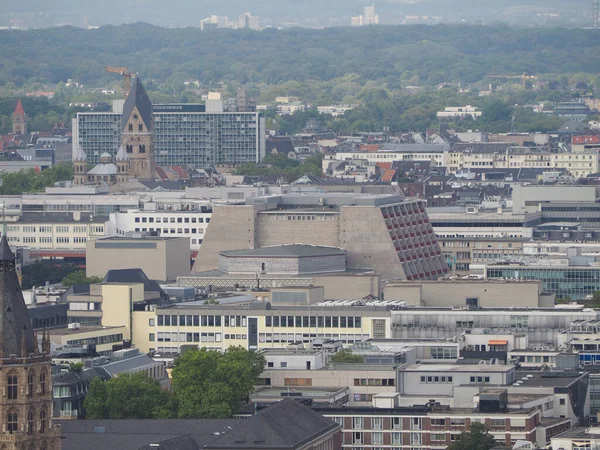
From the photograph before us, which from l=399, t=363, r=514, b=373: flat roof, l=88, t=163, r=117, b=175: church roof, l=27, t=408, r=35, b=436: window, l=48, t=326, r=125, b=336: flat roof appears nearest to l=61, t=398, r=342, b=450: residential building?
l=27, t=408, r=35, b=436: window

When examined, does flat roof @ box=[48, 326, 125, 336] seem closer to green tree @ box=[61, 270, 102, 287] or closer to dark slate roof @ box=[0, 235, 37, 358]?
green tree @ box=[61, 270, 102, 287]

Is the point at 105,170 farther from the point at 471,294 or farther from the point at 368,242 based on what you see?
the point at 471,294

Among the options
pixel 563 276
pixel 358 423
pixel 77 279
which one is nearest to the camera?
pixel 358 423

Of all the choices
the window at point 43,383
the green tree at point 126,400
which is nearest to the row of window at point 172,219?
the green tree at point 126,400

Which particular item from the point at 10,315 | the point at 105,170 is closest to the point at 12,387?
the point at 10,315

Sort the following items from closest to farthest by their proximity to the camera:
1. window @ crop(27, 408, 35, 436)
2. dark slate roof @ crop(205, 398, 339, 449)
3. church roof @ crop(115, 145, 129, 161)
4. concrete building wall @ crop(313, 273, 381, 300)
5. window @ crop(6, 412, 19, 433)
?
window @ crop(6, 412, 19, 433), window @ crop(27, 408, 35, 436), dark slate roof @ crop(205, 398, 339, 449), concrete building wall @ crop(313, 273, 381, 300), church roof @ crop(115, 145, 129, 161)

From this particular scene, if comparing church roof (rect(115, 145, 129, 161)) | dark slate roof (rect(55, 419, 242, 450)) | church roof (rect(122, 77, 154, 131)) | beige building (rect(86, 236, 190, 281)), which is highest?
church roof (rect(122, 77, 154, 131))
